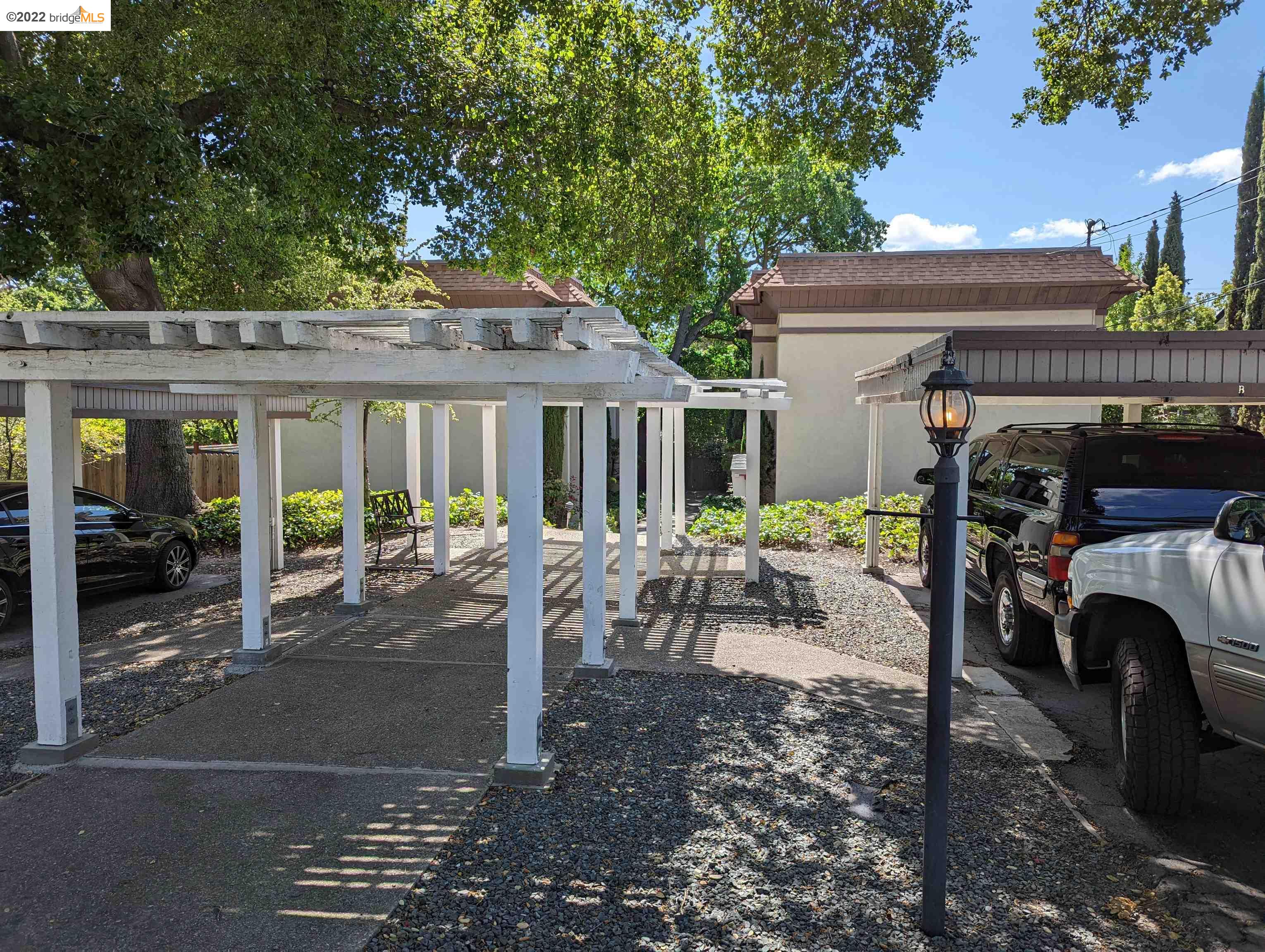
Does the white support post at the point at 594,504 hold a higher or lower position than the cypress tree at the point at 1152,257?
lower

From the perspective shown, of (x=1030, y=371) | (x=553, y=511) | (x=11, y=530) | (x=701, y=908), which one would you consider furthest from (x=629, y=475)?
(x=553, y=511)

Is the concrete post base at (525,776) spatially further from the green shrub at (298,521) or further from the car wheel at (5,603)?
the green shrub at (298,521)

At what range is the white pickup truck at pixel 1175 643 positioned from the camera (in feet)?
13.1

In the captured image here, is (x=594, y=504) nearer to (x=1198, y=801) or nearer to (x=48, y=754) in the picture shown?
(x=48, y=754)

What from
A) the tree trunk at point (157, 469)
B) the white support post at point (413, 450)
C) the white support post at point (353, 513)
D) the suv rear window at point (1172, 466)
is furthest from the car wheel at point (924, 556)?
the tree trunk at point (157, 469)

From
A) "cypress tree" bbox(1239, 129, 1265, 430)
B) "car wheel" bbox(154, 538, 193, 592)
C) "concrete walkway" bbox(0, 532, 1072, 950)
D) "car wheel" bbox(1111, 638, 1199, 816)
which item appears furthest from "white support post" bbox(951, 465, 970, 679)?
"cypress tree" bbox(1239, 129, 1265, 430)

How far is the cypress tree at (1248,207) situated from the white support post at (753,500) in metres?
21.2

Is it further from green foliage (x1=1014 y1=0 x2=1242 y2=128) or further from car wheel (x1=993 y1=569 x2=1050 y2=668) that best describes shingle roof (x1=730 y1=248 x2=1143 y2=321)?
car wheel (x1=993 y1=569 x2=1050 y2=668)

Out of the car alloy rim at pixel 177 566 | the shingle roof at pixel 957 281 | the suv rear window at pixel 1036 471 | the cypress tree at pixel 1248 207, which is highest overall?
the cypress tree at pixel 1248 207

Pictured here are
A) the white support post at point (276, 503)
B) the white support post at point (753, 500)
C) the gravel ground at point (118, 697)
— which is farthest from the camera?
the white support post at point (753, 500)

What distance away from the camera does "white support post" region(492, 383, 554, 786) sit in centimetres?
484

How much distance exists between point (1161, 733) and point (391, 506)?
12.4 meters

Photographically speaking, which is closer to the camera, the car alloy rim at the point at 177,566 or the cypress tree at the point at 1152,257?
the car alloy rim at the point at 177,566

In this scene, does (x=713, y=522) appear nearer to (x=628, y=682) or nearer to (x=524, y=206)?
(x=524, y=206)
